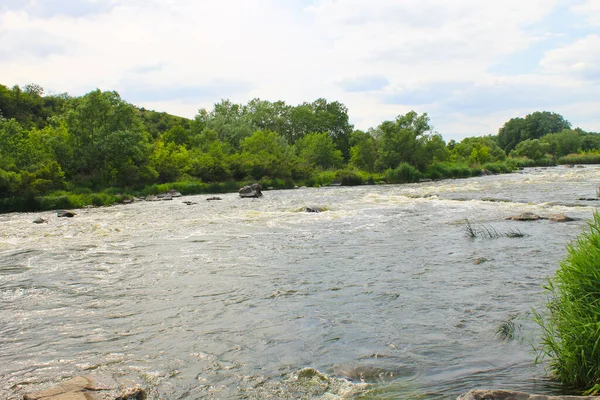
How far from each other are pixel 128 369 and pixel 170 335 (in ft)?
5.34

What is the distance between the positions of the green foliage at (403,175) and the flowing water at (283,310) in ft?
147

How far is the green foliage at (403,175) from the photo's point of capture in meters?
66.8

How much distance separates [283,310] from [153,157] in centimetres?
5077

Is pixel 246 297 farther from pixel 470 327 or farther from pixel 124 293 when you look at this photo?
pixel 470 327

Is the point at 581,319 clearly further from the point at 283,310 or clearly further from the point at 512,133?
the point at 512,133

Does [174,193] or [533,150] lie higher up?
[533,150]

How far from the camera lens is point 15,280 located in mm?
13844

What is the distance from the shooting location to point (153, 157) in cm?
5772

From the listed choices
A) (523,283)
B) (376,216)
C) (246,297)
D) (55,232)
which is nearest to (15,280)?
(246,297)

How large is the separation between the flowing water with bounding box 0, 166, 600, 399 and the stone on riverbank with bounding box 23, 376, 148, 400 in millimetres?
350

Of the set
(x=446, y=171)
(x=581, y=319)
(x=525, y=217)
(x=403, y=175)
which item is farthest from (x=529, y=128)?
(x=581, y=319)

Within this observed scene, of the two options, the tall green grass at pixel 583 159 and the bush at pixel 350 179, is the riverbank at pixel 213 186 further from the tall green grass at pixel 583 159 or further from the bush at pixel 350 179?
the tall green grass at pixel 583 159

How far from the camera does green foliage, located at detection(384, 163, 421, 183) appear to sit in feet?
219

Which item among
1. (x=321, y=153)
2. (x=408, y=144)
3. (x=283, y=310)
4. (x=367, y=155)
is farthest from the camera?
(x=321, y=153)
